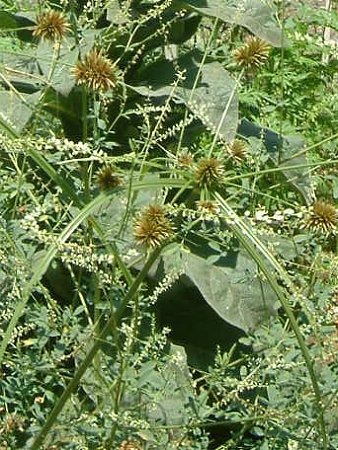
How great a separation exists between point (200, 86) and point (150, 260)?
3.31ft

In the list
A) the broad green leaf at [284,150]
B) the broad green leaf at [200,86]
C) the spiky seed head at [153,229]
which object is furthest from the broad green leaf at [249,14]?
the spiky seed head at [153,229]

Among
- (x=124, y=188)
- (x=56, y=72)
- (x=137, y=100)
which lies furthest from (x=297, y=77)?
(x=124, y=188)

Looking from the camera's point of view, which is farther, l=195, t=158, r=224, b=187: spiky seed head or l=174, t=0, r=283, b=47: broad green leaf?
l=174, t=0, r=283, b=47: broad green leaf

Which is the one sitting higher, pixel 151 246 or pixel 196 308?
pixel 151 246

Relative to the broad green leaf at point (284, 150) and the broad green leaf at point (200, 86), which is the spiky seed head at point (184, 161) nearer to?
the broad green leaf at point (200, 86)

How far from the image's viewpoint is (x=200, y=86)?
273cm

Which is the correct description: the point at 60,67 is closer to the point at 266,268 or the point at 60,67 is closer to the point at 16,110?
the point at 16,110

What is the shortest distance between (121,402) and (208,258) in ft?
2.06

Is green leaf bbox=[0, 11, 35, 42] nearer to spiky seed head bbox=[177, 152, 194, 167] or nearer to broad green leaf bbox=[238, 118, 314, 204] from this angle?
broad green leaf bbox=[238, 118, 314, 204]

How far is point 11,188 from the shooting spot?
258 cm

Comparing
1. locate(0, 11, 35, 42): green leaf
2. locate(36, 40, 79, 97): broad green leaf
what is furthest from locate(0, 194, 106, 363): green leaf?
locate(0, 11, 35, 42): green leaf

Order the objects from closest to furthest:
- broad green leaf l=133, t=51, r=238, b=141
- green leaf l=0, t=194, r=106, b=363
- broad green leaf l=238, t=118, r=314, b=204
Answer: green leaf l=0, t=194, r=106, b=363
broad green leaf l=133, t=51, r=238, b=141
broad green leaf l=238, t=118, r=314, b=204

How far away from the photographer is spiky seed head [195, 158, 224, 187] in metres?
1.82

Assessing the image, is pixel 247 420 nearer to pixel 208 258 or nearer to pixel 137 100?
pixel 208 258
